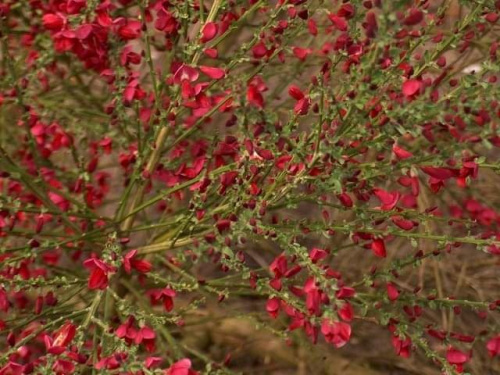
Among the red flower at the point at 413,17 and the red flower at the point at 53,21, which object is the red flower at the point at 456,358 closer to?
the red flower at the point at 413,17

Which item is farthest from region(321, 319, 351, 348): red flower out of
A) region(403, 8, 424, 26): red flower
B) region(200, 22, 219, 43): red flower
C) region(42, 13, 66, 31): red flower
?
region(42, 13, 66, 31): red flower

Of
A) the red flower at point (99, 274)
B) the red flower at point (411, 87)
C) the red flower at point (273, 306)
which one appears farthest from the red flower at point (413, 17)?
the red flower at point (99, 274)

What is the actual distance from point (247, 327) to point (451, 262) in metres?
1.23

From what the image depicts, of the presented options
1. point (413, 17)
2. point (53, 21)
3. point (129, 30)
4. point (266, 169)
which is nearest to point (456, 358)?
point (266, 169)

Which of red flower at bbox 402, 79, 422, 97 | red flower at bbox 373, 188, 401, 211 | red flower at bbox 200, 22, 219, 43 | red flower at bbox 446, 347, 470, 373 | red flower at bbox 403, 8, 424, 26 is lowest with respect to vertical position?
red flower at bbox 446, 347, 470, 373

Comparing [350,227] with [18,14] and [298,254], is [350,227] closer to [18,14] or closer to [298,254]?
[298,254]

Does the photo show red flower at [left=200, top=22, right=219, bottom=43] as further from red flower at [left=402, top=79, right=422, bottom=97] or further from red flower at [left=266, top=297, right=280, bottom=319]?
red flower at [left=266, top=297, right=280, bottom=319]

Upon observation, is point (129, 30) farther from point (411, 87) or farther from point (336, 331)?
point (336, 331)

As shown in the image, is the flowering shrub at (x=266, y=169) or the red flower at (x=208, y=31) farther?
the red flower at (x=208, y=31)

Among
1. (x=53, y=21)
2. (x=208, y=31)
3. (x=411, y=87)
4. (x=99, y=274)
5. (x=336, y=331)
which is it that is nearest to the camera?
(x=336, y=331)

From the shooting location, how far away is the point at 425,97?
6.72 ft

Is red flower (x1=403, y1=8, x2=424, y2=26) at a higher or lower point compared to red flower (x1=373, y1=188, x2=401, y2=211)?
higher

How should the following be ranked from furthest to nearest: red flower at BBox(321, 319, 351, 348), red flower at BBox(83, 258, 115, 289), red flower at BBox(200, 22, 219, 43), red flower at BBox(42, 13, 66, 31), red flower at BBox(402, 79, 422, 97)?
red flower at BBox(42, 13, 66, 31) < red flower at BBox(200, 22, 219, 43) < red flower at BBox(83, 258, 115, 289) < red flower at BBox(402, 79, 422, 97) < red flower at BBox(321, 319, 351, 348)

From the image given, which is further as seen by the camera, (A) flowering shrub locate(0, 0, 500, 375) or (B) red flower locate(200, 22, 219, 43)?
(B) red flower locate(200, 22, 219, 43)
